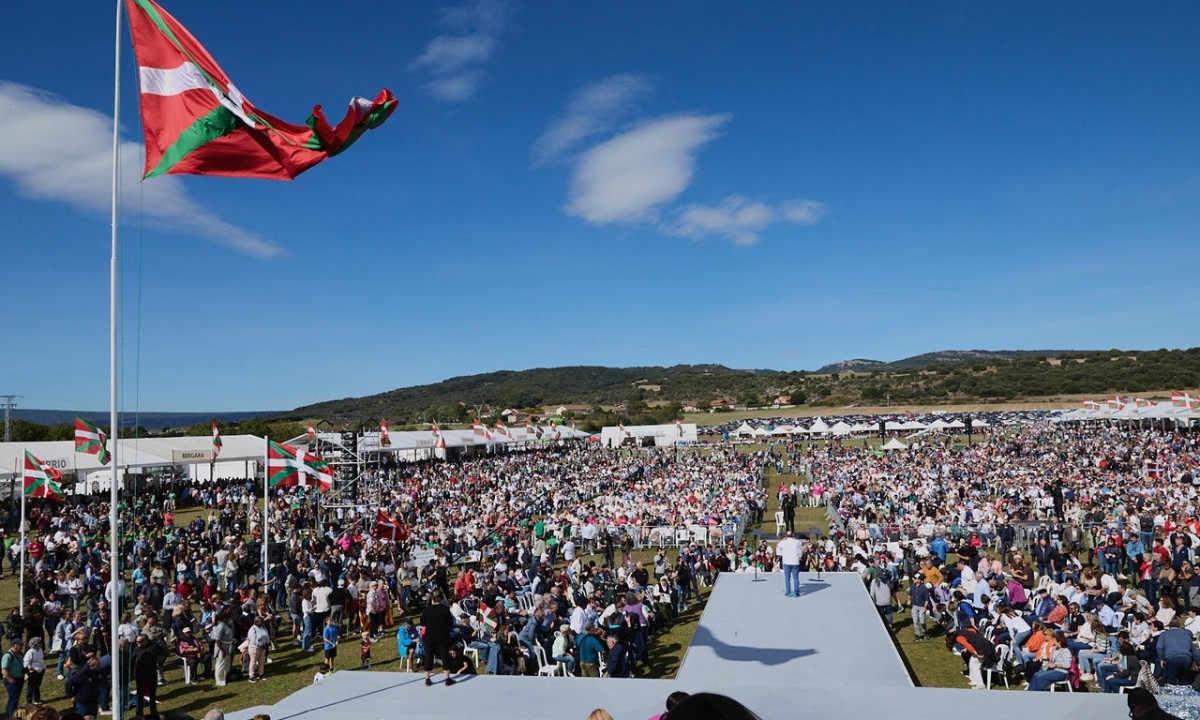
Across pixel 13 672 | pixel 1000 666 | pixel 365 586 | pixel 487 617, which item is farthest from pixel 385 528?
pixel 1000 666

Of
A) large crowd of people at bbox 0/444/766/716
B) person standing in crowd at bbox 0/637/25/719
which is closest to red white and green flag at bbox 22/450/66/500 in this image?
large crowd of people at bbox 0/444/766/716

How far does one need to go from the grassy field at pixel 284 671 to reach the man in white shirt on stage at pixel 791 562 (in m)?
2.03

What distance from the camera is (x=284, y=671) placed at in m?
13.2

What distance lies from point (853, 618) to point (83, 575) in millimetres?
17604

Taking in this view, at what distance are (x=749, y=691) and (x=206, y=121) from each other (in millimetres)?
8491

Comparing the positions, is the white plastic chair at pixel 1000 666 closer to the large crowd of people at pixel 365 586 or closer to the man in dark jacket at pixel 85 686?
the large crowd of people at pixel 365 586

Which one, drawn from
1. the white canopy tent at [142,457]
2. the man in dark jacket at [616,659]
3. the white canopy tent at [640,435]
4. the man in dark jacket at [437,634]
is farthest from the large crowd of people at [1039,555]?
the white canopy tent at [640,435]

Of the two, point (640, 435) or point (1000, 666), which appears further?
point (640, 435)

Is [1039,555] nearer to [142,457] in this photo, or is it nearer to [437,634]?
[437,634]

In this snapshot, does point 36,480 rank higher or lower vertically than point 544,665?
higher

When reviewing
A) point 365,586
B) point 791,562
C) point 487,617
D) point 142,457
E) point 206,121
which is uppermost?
point 206,121

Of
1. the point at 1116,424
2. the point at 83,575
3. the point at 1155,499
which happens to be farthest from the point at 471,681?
the point at 1116,424

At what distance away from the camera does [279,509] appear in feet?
105

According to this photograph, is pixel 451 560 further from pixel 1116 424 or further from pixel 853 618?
pixel 1116 424
